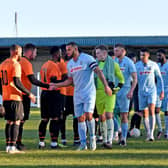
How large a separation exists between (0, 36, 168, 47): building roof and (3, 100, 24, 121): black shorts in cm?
3054

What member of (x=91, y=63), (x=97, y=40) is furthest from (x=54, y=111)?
(x=97, y=40)

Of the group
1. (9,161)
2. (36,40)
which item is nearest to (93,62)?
(9,161)

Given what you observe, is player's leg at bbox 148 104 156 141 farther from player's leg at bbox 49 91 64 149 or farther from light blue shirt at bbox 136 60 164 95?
player's leg at bbox 49 91 64 149

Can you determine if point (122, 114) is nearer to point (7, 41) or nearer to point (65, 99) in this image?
point (65, 99)

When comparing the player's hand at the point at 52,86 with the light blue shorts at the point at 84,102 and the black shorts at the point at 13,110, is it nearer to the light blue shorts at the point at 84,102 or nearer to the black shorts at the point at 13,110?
the light blue shorts at the point at 84,102

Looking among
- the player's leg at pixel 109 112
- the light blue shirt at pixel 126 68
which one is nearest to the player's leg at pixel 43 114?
the player's leg at pixel 109 112

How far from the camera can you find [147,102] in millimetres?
16016

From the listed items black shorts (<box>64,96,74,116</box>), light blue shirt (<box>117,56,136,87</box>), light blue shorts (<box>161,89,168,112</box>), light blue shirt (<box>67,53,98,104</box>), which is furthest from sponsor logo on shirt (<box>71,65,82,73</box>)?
light blue shorts (<box>161,89,168,112</box>)

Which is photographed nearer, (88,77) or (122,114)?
(88,77)

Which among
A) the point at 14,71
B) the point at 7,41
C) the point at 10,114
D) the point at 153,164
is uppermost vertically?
the point at 7,41

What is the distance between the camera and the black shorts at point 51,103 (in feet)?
46.3

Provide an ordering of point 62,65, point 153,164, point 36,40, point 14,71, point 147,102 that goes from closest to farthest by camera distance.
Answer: point 153,164 < point 14,71 < point 62,65 < point 147,102 < point 36,40

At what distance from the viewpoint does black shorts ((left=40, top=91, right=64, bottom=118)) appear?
1412 cm

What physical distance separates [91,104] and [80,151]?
944 mm
